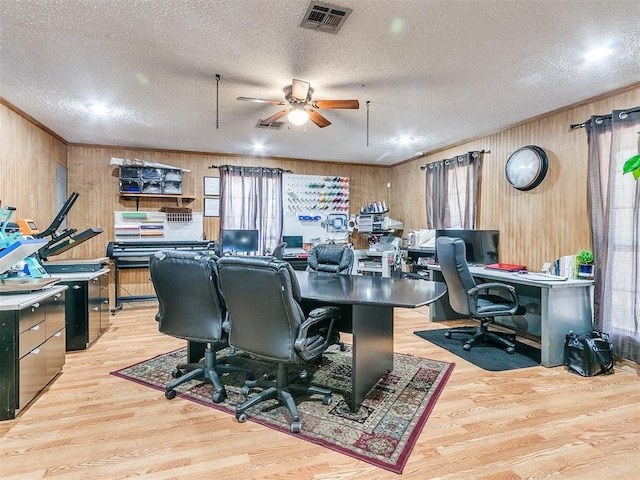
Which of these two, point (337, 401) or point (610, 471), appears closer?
point (610, 471)

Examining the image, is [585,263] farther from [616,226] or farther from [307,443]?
[307,443]

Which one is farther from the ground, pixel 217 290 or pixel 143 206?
pixel 143 206

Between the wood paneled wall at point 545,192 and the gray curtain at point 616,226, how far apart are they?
146 millimetres

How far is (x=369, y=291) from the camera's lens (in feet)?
7.92

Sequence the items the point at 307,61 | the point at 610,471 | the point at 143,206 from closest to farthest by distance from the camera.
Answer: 1. the point at 610,471
2. the point at 307,61
3. the point at 143,206

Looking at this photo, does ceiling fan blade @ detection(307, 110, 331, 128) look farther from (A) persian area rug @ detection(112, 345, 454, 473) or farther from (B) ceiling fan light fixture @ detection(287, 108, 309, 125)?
(A) persian area rug @ detection(112, 345, 454, 473)

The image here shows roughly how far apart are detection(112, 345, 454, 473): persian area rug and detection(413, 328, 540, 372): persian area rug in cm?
37

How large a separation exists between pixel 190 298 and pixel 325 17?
6.63 feet

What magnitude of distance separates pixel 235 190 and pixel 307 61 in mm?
3510

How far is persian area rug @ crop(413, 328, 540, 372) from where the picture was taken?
3127 mm

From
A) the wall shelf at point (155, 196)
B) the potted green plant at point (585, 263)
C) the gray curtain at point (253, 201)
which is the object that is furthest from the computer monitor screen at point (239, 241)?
the potted green plant at point (585, 263)

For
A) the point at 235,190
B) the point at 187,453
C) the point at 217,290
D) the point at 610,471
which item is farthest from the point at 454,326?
the point at 235,190

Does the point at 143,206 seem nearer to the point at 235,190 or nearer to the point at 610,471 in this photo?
the point at 235,190

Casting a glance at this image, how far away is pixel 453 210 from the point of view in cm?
515
